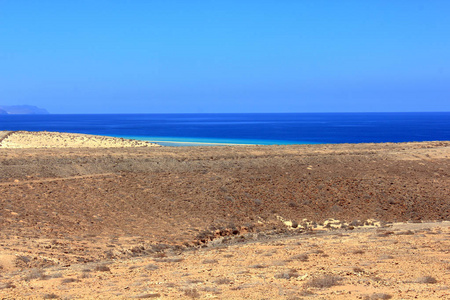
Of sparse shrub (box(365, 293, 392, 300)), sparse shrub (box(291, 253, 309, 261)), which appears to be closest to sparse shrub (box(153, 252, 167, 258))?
sparse shrub (box(291, 253, 309, 261))

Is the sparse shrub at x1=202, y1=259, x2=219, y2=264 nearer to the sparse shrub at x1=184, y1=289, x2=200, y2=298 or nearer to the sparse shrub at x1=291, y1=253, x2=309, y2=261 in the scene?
the sparse shrub at x1=291, y1=253, x2=309, y2=261

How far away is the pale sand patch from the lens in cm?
4887

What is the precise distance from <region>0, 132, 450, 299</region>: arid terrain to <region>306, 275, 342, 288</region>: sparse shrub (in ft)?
0.14

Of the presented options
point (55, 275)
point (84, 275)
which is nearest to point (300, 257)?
point (84, 275)

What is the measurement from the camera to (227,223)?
23500 mm

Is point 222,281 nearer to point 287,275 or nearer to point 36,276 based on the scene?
point 287,275

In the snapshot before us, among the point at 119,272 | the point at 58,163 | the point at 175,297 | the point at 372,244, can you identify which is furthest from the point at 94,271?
the point at 58,163

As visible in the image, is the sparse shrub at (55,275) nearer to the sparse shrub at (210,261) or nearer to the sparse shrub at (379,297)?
the sparse shrub at (210,261)

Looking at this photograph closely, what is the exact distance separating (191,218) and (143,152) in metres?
14.5

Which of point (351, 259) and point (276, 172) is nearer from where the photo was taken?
point (351, 259)

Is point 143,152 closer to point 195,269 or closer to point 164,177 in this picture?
point 164,177

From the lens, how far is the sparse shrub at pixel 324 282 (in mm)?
11562

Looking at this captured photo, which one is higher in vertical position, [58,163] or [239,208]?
[58,163]

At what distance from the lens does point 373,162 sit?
35.8m
